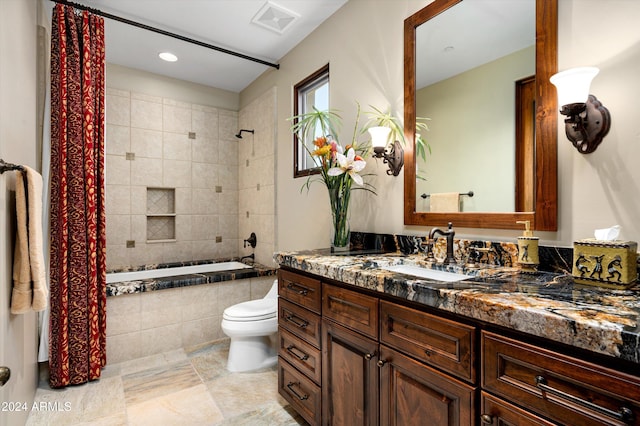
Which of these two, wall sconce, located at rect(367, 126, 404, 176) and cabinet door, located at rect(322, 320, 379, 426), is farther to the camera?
wall sconce, located at rect(367, 126, 404, 176)

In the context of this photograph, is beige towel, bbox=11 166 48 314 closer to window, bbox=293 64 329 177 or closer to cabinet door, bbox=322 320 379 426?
cabinet door, bbox=322 320 379 426

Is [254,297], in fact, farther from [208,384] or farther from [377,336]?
[377,336]

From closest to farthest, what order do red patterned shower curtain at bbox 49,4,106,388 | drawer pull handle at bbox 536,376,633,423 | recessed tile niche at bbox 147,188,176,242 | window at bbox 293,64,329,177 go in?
1. drawer pull handle at bbox 536,376,633,423
2. red patterned shower curtain at bbox 49,4,106,388
3. window at bbox 293,64,329,177
4. recessed tile niche at bbox 147,188,176,242

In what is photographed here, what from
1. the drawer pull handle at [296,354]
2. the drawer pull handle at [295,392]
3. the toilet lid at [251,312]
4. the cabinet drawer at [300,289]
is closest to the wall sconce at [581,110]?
the cabinet drawer at [300,289]

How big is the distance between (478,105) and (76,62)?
8.45 feet

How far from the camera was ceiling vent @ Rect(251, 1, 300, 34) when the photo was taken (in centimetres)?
237

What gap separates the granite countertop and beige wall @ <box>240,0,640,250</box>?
299 millimetres

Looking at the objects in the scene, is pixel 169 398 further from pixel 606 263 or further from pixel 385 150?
pixel 606 263

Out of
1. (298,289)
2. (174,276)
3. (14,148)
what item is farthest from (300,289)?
(174,276)

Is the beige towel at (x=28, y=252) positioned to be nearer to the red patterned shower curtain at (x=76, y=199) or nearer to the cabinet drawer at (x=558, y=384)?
the red patterned shower curtain at (x=76, y=199)

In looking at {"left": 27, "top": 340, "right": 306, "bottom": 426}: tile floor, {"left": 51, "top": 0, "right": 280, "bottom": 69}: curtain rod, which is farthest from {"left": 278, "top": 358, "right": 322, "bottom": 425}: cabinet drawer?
{"left": 51, "top": 0, "right": 280, "bottom": 69}: curtain rod

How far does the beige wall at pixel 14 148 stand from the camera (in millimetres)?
1394

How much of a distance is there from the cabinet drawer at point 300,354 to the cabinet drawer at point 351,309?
0.83 feet

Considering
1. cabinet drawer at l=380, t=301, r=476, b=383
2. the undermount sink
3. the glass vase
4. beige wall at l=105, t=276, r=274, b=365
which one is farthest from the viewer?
beige wall at l=105, t=276, r=274, b=365
